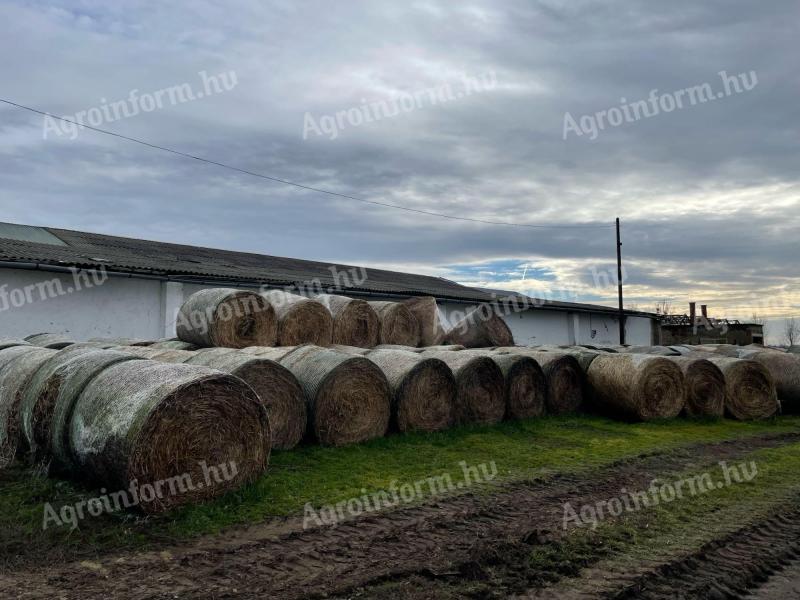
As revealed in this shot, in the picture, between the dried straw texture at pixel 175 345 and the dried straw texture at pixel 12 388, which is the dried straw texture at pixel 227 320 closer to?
the dried straw texture at pixel 175 345

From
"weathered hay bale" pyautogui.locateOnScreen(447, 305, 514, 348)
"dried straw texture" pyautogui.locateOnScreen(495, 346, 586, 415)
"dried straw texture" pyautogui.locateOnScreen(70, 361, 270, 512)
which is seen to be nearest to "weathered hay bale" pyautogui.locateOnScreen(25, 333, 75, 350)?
"dried straw texture" pyautogui.locateOnScreen(70, 361, 270, 512)

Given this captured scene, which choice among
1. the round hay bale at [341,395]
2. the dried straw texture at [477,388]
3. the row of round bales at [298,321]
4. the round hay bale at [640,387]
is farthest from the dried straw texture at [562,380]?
the round hay bale at [341,395]

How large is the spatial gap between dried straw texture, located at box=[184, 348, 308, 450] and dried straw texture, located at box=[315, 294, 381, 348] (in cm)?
472

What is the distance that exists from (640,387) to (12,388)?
970cm

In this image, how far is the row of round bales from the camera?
37.1 ft

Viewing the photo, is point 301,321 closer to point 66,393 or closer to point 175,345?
point 175,345

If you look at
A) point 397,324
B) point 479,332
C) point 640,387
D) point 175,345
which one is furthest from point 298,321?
point 640,387

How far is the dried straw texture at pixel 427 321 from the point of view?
14.9 meters

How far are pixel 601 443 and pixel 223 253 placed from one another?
19934mm

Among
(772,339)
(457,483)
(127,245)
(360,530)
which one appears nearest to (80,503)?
(360,530)

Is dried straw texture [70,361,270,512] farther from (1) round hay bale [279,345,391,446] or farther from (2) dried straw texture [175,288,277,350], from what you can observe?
(2) dried straw texture [175,288,277,350]

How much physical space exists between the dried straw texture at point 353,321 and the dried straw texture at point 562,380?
266 centimetres

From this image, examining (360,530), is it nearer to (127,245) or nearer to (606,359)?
(606,359)

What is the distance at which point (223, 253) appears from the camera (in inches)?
1040
